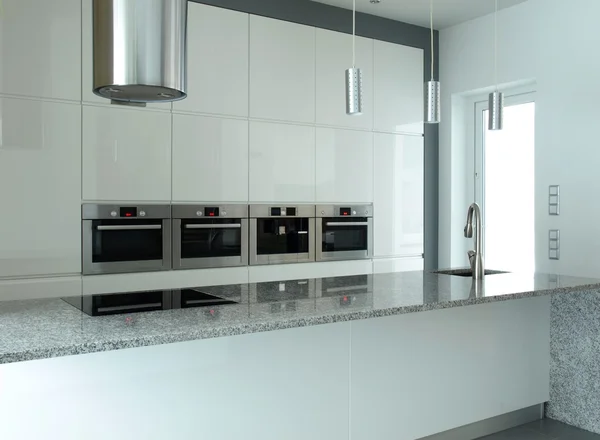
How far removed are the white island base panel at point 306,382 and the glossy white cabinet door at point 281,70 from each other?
7.11 feet

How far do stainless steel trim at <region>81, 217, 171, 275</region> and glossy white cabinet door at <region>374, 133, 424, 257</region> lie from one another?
6.02ft

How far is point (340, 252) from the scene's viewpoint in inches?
191

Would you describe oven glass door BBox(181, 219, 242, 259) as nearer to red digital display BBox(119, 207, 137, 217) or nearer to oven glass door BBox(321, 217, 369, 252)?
red digital display BBox(119, 207, 137, 217)

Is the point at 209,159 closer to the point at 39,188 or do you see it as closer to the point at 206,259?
the point at 206,259

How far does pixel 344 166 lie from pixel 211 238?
1300 mm

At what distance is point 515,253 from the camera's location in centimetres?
502

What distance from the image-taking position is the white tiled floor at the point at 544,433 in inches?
127

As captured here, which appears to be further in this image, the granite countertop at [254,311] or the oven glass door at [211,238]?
the oven glass door at [211,238]

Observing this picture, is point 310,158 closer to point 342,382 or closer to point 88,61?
point 88,61

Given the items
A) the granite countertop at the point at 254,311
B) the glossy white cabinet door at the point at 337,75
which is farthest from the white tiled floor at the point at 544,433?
the glossy white cabinet door at the point at 337,75

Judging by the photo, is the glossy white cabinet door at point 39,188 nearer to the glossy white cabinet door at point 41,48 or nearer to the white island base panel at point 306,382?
the glossy white cabinet door at point 41,48

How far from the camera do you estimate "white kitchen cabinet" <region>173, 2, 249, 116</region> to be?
4113mm

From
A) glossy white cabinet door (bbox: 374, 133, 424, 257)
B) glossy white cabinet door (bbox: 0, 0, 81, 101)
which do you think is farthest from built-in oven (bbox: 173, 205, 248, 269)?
glossy white cabinet door (bbox: 374, 133, 424, 257)

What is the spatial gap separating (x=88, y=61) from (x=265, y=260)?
1816mm
